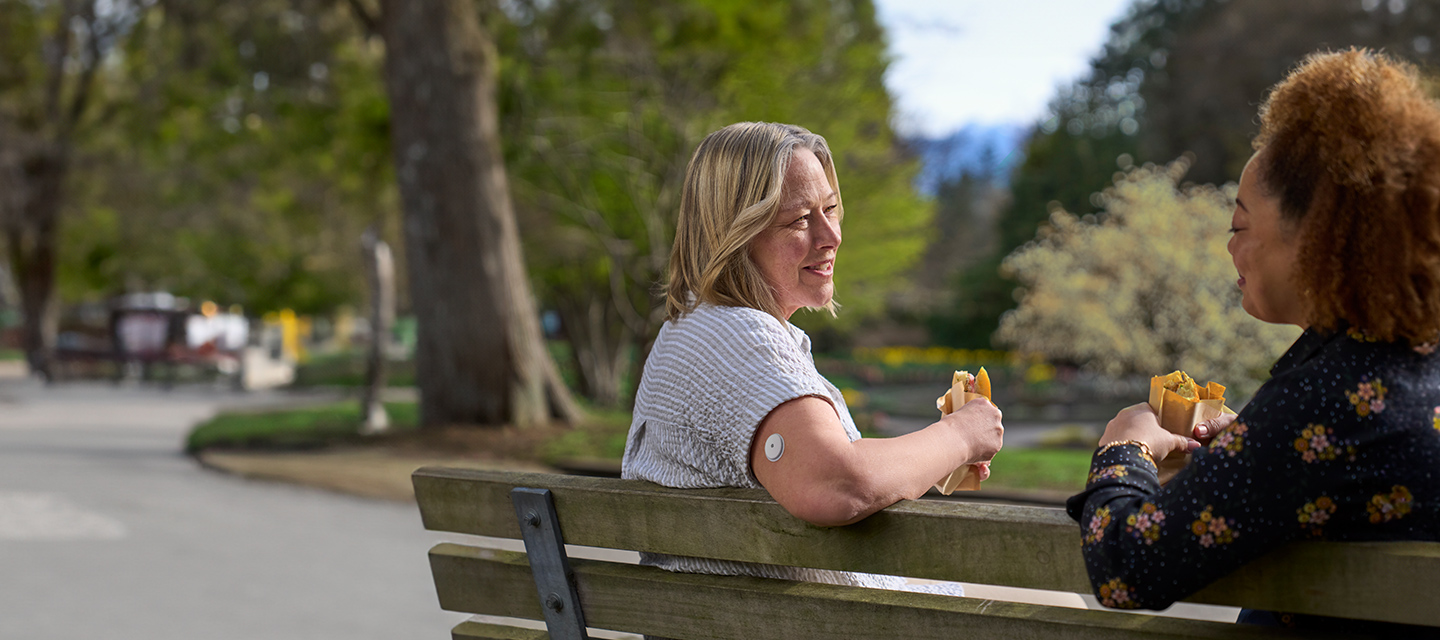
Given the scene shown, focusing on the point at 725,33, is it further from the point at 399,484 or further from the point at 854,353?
the point at 854,353

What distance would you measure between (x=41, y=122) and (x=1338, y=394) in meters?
32.2

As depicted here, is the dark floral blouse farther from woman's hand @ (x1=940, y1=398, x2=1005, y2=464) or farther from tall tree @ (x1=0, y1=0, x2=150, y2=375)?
tall tree @ (x1=0, y1=0, x2=150, y2=375)

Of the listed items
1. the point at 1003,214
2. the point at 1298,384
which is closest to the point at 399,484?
the point at 1298,384

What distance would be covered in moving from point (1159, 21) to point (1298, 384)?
45.9 metres

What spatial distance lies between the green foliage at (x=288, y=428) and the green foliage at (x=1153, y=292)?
9.83 metres

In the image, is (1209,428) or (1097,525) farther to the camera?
(1209,428)

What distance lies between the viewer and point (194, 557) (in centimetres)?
712

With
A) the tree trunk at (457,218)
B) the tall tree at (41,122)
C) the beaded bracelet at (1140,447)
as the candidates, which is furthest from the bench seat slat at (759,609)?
the tall tree at (41,122)

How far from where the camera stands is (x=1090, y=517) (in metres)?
1.69

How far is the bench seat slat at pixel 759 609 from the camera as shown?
5.78 feet

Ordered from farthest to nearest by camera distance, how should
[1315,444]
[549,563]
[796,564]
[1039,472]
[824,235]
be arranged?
[1039,472] < [824,235] < [549,563] < [796,564] < [1315,444]

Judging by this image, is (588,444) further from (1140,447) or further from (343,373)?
(343,373)

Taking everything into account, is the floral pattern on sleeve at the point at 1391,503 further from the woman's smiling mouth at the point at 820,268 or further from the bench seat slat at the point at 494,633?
the bench seat slat at the point at 494,633

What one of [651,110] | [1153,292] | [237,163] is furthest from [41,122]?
[1153,292]
